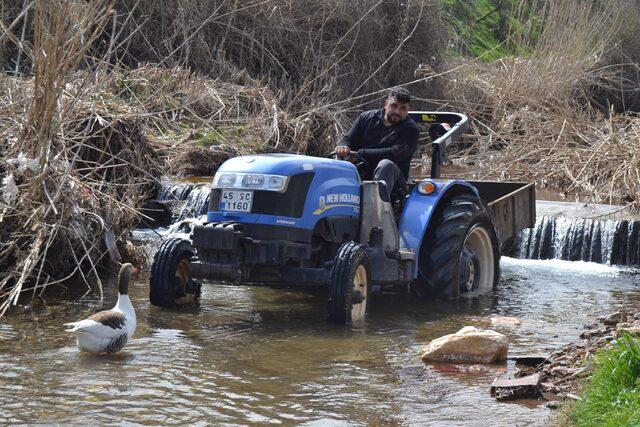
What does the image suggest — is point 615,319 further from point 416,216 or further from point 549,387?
point 549,387

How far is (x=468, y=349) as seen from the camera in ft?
23.0

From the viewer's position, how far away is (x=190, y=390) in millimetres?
6070

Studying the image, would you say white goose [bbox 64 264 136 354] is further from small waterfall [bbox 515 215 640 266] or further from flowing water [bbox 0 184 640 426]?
small waterfall [bbox 515 215 640 266]

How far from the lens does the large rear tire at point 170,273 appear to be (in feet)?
27.2

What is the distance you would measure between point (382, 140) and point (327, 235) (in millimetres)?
1286

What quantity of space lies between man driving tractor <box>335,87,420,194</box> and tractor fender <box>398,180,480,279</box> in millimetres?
185

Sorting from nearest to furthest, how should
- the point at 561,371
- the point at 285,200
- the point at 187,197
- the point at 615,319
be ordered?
the point at 561,371 → the point at 285,200 → the point at 615,319 → the point at 187,197

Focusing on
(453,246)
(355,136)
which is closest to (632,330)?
(453,246)

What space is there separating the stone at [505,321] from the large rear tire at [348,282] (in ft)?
3.83

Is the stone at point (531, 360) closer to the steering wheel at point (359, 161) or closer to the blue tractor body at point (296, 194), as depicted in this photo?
the blue tractor body at point (296, 194)

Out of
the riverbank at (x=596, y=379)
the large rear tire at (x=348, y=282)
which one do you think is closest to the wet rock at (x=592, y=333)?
the riverbank at (x=596, y=379)

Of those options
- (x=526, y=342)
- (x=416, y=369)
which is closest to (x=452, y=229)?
(x=526, y=342)

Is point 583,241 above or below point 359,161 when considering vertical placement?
below

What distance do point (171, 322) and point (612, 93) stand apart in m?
18.1
